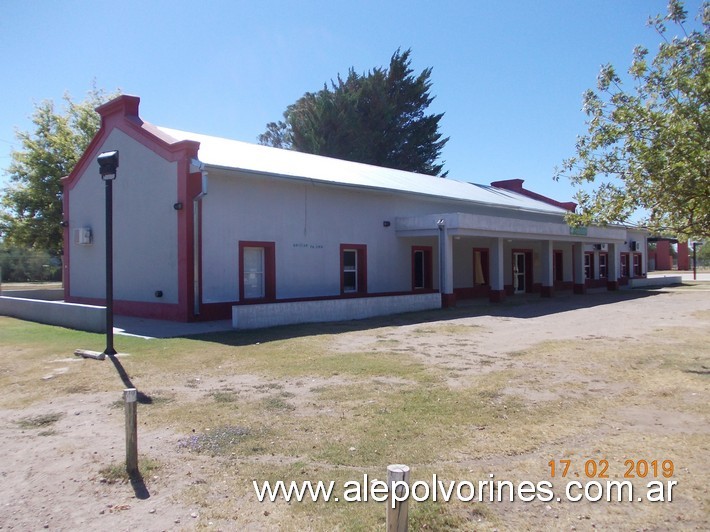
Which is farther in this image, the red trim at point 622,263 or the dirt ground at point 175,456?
the red trim at point 622,263

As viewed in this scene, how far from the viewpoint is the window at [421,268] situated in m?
22.0

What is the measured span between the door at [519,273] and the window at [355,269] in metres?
10.5

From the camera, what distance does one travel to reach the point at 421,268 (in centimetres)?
2245

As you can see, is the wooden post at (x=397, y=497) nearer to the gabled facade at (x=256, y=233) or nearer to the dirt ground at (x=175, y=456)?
the dirt ground at (x=175, y=456)

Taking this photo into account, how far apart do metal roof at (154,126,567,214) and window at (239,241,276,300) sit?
2433 millimetres

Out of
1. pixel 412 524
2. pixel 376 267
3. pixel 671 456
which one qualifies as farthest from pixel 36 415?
pixel 376 267

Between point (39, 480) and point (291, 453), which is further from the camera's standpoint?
point (291, 453)

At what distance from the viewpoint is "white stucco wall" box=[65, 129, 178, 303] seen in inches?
619

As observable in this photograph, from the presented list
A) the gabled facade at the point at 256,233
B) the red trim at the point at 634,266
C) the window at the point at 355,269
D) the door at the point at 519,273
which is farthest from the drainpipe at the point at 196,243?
the red trim at the point at 634,266

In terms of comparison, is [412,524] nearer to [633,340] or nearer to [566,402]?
[566,402]

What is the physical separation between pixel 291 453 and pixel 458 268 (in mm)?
19917

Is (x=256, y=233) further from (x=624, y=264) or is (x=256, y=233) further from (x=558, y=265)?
(x=624, y=264)

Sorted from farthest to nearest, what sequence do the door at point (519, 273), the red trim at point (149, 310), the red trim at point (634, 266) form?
the red trim at point (634, 266)
the door at point (519, 273)
the red trim at point (149, 310)

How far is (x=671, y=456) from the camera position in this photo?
4.79 meters
